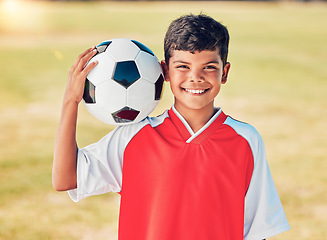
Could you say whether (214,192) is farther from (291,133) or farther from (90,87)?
(291,133)

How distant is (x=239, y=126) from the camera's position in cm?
218

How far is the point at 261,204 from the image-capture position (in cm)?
217

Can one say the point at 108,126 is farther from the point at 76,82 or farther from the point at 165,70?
the point at 76,82

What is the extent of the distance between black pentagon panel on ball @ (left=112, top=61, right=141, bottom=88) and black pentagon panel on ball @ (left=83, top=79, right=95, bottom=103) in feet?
0.43

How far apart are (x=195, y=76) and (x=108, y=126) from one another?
18.3 feet

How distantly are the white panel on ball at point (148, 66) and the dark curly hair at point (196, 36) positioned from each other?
3.0 inches

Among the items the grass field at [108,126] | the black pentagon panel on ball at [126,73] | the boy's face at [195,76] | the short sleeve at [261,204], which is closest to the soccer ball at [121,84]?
the black pentagon panel on ball at [126,73]

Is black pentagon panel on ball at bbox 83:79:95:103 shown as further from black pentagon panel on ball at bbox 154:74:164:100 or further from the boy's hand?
black pentagon panel on ball at bbox 154:74:164:100

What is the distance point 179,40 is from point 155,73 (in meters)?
0.22

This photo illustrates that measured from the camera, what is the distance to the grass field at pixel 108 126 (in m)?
4.30

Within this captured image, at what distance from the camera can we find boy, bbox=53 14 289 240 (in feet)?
6.71

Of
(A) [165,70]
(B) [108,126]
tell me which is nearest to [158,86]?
(A) [165,70]

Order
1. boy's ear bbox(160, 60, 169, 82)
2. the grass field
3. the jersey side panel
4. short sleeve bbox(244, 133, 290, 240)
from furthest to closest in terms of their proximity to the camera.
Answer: the grass field < boy's ear bbox(160, 60, 169, 82) < short sleeve bbox(244, 133, 290, 240) < the jersey side panel

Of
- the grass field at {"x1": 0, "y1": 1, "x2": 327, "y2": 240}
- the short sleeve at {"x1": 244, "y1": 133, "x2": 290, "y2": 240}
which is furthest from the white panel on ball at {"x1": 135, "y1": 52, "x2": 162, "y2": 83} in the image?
the grass field at {"x1": 0, "y1": 1, "x2": 327, "y2": 240}
